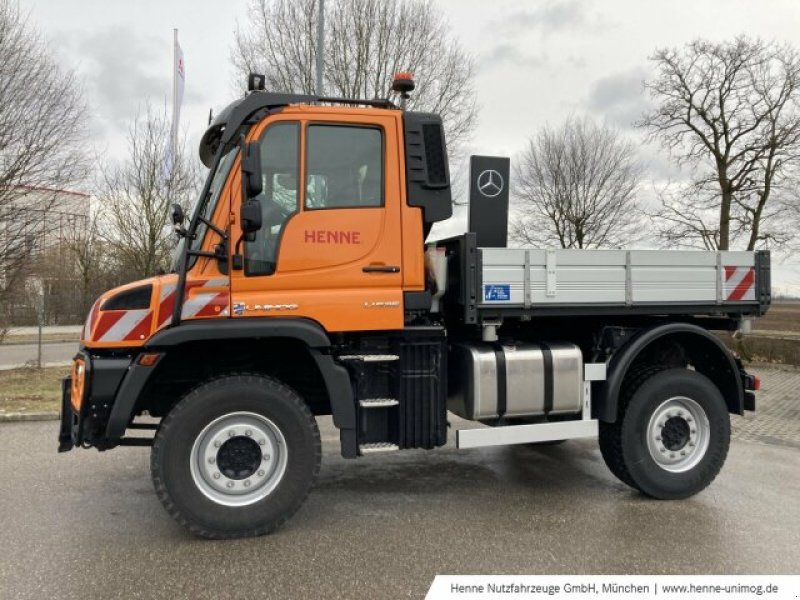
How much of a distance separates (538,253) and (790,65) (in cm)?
1861

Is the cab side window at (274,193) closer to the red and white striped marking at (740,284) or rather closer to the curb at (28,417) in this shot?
the red and white striped marking at (740,284)

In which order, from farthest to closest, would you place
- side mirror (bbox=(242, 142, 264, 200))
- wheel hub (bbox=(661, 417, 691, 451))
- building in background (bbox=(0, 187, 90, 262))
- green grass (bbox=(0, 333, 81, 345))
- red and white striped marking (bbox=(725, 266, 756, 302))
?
green grass (bbox=(0, 333, 81, 345)) < building in background (bbox=(0, 187, 90, 262)) < red and white striped marking (bbox=(725, 266, 756, 302)) < wheel hub (bbox=(661, 417, 691, 451)) < side mirror (bbox=(242, 142, 264, 200))

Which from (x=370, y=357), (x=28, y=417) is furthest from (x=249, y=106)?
(x=28, y=417)

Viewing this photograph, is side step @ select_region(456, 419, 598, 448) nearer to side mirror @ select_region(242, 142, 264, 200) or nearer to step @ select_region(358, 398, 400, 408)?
step @ select_region(358, 398, 400, 408)

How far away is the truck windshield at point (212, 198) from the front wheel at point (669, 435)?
3.62 m

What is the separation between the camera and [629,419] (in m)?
5.05

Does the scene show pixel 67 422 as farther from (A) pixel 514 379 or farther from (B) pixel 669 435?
(B) pixel 669 435

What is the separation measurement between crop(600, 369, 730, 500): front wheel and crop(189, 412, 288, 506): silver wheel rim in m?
2.80

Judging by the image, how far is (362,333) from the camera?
4.60m

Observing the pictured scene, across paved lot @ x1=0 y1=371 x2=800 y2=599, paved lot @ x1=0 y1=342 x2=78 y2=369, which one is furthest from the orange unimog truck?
paved lot @ x1=0 y1=342 x2=78 y2=369

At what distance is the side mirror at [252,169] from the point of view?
3.90 meters

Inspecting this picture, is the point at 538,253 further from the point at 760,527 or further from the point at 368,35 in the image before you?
the point at 368,35

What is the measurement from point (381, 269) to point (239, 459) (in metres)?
1.65

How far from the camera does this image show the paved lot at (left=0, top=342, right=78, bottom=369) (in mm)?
15292
